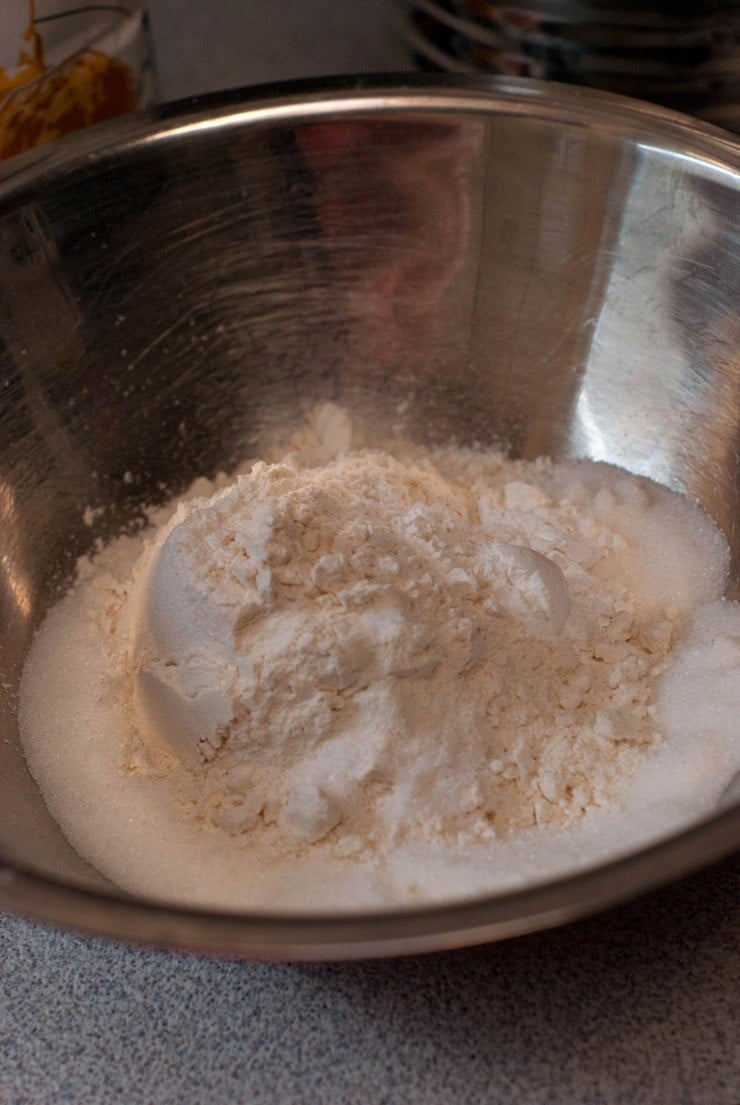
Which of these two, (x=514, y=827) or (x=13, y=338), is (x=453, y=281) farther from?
(x=514, y=827)

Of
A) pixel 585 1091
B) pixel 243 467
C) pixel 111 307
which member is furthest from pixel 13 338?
pixel 585 1091

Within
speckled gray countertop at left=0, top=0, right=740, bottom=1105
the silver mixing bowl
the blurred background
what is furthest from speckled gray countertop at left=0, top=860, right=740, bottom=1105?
the blurred background

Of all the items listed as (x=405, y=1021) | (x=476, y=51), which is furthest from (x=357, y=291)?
(x=405, y=1021)

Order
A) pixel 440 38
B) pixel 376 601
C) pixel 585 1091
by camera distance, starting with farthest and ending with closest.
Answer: pixel 440 38 < pixel 376 601 < pixel 585 1091

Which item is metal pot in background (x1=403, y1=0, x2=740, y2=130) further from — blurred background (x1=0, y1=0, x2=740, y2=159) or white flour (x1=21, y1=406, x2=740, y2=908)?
white flour (x1=21, y1=406, x2=740, y2=908)

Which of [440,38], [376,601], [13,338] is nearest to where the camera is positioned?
[376,601]

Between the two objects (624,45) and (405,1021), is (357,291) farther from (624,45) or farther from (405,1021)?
(405,1021)
